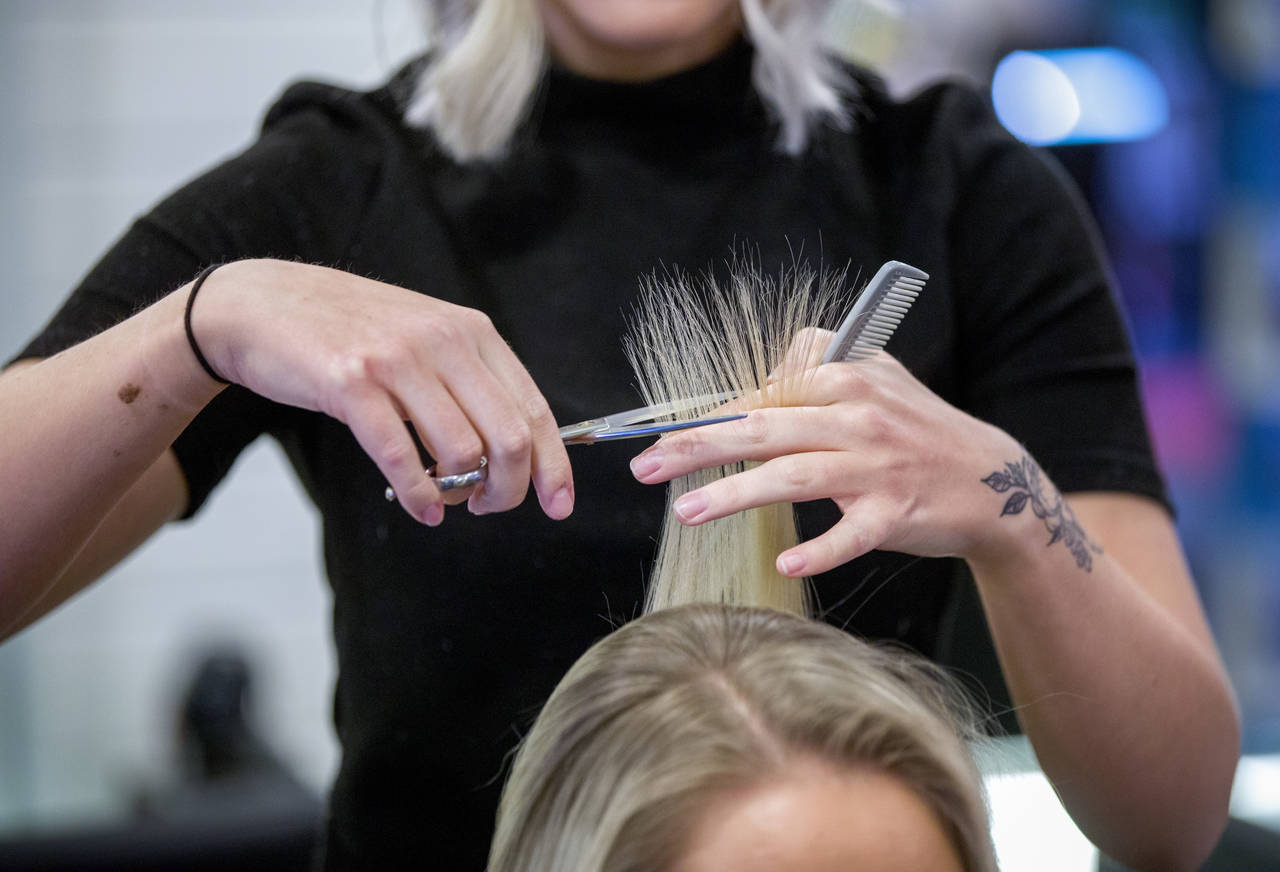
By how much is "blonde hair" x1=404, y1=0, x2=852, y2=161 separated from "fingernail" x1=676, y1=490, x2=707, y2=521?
1.69 feet

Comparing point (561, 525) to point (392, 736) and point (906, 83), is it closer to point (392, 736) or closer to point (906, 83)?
point (392, 736)

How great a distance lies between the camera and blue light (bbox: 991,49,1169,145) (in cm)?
377

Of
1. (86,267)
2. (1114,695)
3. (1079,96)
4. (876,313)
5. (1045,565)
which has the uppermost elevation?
(876,313)

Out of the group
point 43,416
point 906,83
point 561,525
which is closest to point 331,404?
point 43,416

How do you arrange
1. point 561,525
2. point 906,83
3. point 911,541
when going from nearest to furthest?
point 911,541
point 561,525
point 906,83

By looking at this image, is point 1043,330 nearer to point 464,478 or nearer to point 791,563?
point 791,563

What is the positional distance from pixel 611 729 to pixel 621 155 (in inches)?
23.8

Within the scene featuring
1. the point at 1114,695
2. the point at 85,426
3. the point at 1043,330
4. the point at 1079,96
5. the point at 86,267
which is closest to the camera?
the point at 85,426

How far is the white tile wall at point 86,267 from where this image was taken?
2773mm

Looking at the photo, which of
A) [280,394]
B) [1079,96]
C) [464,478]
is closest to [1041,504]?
[464,478]

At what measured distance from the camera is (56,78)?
278 centimetres

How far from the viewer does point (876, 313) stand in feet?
2.52

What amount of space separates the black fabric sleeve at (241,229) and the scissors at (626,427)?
0.29 m

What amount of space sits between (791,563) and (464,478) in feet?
0.67
